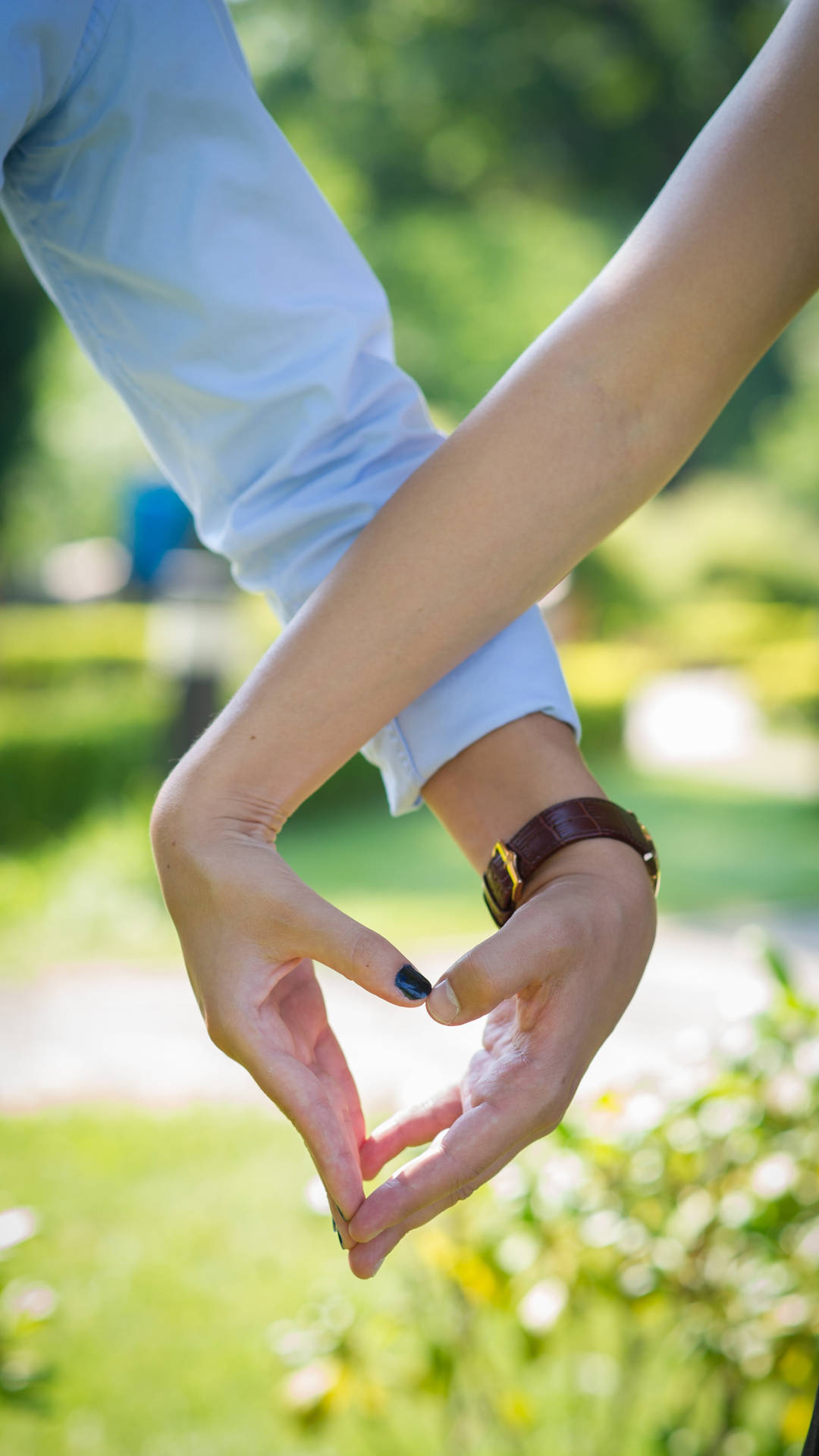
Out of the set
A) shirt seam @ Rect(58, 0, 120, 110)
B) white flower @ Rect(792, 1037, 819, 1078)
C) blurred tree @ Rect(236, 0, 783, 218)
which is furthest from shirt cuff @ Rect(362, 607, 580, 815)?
blurred tree @ Rect(236, 0, 783, 218)

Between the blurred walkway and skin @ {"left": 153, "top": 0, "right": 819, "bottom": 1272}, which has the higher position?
skin @ {"left": 153, "top": 0, "right": 819, "bottom": 1272}

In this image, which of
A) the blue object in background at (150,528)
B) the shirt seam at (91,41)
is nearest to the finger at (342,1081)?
the shirt seam at (91,41)

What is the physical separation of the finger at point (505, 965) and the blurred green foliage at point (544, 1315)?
2.34 ft

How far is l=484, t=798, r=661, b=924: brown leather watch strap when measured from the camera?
83 cm

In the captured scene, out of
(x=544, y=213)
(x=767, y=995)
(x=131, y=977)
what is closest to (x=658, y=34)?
(x=544, y=213)

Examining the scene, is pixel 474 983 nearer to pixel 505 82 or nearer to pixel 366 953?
pixel 366 953

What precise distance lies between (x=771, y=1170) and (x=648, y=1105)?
0.16 metres

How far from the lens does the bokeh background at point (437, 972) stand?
1500 millimetres

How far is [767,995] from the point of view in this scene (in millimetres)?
1536

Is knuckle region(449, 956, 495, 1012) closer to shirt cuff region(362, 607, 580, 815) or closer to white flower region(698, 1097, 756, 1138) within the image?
shirt cuff region(362, 607, 580, 815)

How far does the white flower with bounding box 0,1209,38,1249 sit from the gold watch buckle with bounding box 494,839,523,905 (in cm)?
72

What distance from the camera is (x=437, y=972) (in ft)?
15.6

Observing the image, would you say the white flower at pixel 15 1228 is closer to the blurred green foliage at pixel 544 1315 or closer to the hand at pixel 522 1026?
the blurred green foliage at pixel 544 1315

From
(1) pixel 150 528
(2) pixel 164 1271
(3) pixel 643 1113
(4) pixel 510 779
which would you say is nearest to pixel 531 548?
(4) pixel 510 779
